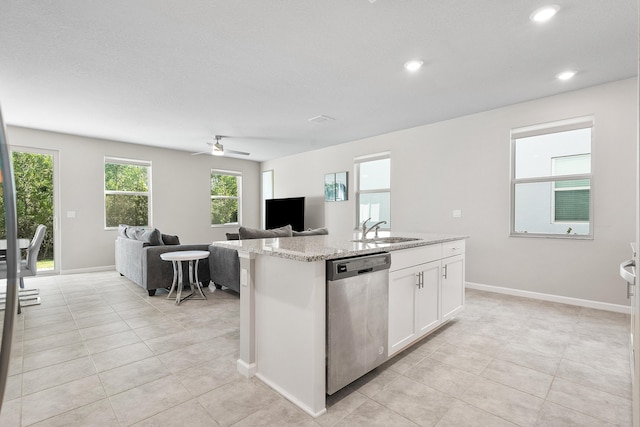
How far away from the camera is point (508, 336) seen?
269cm

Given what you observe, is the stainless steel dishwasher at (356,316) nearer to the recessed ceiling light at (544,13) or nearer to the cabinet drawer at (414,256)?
the cabinet drawer at (414,256)

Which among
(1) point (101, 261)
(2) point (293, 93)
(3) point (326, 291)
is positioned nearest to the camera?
(3) point (326, 291)

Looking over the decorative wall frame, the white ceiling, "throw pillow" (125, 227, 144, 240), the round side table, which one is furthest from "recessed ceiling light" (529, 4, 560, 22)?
"throw pillow" (125, 227, 144, 240)

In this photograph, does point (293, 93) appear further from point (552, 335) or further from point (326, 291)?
point (552, 335)

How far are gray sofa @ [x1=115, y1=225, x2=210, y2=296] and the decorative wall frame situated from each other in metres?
2.97

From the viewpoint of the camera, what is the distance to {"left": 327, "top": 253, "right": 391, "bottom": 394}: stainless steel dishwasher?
170cm

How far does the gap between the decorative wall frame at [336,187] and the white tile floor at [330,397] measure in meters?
3.59

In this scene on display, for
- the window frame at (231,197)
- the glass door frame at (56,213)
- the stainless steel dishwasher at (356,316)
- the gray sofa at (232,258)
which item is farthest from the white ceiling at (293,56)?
the window frame at (231,197)

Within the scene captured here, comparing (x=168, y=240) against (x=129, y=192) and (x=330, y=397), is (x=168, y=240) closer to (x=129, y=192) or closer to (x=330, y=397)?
(x=129, y=192)

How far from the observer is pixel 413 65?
9.70 feet

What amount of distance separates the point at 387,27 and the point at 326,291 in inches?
81.3

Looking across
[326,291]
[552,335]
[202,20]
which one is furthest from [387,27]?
[552,335]

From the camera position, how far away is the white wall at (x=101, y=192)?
538 cm

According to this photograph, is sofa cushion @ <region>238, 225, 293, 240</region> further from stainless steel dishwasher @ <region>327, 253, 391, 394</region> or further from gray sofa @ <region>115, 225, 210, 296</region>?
stainless steel dishwasher @ <region>327, 253, 391, 394</region>
